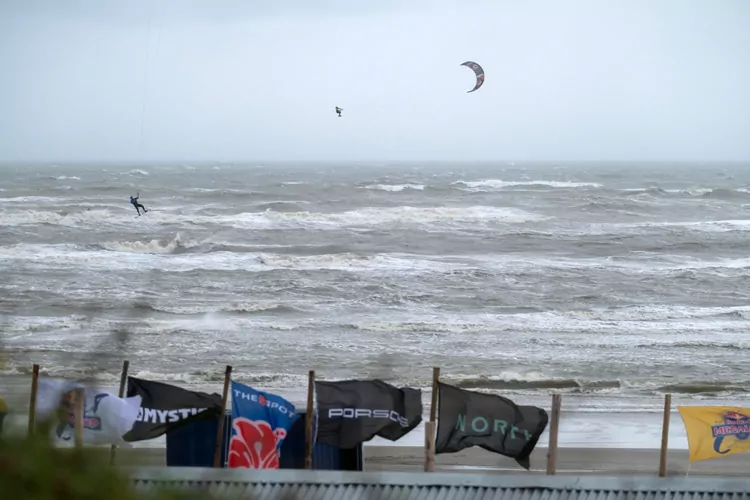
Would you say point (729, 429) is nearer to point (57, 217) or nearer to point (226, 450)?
point (226, 450)

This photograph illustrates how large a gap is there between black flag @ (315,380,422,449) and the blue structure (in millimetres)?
248

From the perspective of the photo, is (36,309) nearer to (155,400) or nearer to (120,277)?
(120,277)

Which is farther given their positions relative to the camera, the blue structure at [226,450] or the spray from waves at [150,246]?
the spray from waves at [150,246]

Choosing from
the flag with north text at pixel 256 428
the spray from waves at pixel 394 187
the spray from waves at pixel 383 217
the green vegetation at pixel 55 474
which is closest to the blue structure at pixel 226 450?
the flag with north text at pixel 256 428

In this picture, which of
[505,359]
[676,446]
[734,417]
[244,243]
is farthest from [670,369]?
[244,243]

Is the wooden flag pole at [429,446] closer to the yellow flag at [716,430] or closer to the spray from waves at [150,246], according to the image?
the yellow flag at [716,430]

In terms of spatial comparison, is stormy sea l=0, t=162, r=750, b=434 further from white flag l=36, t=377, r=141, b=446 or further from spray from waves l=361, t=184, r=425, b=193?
spray from waves l=361, t=184, r=425, b=193

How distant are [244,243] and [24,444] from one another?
33.8m

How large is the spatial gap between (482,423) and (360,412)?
1.26 meters

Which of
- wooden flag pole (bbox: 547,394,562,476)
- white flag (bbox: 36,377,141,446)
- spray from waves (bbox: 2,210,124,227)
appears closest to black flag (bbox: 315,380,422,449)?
wooden flag pole (bbox: 547,394,562,476)

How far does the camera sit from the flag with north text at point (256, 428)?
821cm

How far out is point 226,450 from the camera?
28.9 feet

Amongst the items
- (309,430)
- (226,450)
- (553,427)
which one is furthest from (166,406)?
(553,427)

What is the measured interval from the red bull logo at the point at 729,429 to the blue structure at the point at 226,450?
362 cm
